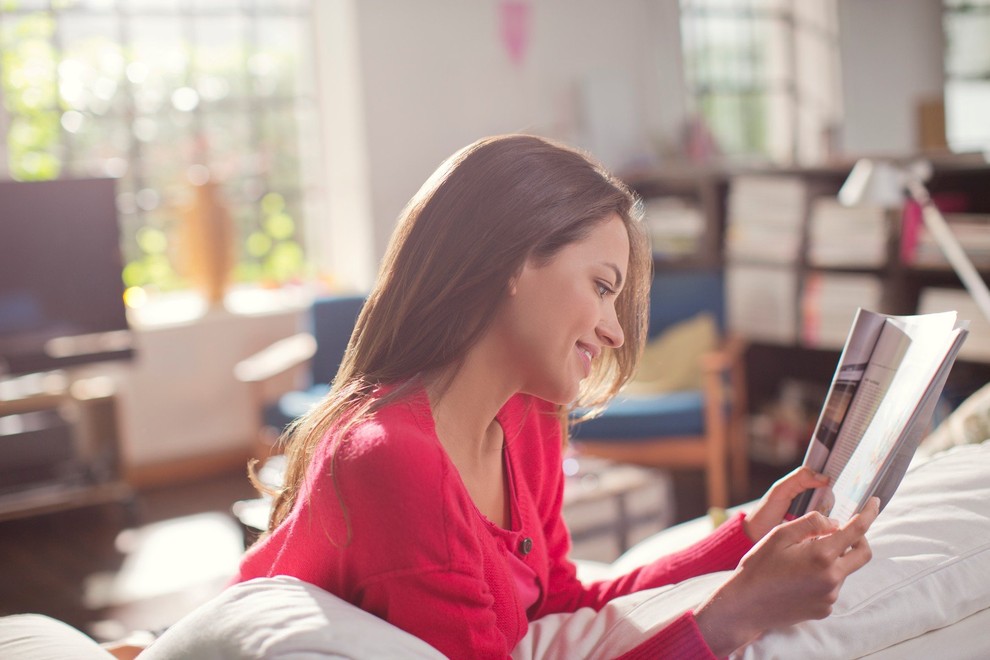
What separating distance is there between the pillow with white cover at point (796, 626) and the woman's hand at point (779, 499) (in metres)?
0.08

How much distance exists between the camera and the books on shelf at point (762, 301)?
407 cm

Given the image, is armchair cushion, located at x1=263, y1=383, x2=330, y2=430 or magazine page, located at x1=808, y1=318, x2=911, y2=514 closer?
magazine page, located at x1=808, y1=318, x2=911, y2=514

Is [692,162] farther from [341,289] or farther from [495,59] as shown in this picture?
[341,289]

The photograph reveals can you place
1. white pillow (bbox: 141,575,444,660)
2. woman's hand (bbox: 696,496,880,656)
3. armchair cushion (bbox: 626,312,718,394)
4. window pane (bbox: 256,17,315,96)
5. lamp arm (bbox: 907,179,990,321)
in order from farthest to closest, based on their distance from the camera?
window pane (bbox: 256,17,315,96) → armchair cushion (bbox: 626,312,718,394) → lamp arm (bbox: 907,179,990,321) → woman's hand (bbox: 696,496,880,656) → white pillow (bbox: 141,575,444,660)

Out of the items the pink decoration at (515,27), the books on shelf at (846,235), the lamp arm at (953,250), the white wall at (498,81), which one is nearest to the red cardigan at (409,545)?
the lamp arm at (953,250)

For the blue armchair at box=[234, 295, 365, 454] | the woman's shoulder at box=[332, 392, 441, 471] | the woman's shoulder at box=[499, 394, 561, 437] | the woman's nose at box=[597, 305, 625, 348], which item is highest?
the woman's nose at box=[597, 305, 625, 348]

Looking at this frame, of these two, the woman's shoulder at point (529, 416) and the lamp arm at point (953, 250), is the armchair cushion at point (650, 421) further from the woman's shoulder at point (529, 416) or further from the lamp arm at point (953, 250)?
the woman's shoulder at point (529, 416)

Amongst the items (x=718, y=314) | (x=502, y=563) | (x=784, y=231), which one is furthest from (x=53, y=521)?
(x=502, y=563)

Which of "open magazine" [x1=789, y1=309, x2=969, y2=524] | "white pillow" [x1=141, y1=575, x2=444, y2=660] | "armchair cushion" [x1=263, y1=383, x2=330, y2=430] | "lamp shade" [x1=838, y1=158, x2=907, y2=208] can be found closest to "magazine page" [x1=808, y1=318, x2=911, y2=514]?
"open magazine" [x1=789, y1=309, x2=969, y2=524]

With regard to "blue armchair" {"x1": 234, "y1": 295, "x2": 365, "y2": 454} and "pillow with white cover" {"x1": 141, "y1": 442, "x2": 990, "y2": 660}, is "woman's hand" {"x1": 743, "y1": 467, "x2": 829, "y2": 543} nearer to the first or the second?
"pillow with white cover" {"x1": 141, "y1": 442, "x2": 990, "y2": 660}

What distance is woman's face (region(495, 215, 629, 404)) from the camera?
1006 millimetres

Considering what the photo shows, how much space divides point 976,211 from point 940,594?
295cm

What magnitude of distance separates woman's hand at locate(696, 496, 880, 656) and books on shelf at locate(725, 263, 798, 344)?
323 cm

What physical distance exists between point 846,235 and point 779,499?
9.36 ft
